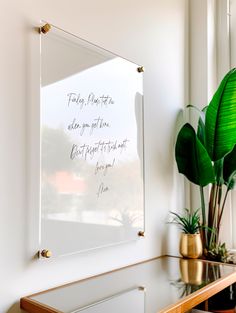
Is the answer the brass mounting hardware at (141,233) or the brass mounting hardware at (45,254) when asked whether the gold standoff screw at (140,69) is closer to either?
the brass mounting hardware at (141,233)

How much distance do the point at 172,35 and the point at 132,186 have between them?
963mm

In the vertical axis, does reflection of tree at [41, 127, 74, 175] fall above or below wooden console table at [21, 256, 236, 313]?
above

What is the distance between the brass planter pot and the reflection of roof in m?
0.70

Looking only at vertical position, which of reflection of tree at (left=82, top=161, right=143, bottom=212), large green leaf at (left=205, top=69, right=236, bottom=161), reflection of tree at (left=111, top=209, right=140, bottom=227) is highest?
large green leaf at (left=205, top=69, right=236, bottom=161)

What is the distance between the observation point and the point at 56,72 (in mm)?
1313

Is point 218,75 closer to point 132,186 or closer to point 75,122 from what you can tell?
point 132,186

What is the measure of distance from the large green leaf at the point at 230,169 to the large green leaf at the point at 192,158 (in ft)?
0.44

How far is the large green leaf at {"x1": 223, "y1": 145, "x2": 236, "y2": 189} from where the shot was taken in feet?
6.19

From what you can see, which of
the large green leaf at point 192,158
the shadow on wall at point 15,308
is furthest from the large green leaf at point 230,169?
the shadow on wall at point 15,308

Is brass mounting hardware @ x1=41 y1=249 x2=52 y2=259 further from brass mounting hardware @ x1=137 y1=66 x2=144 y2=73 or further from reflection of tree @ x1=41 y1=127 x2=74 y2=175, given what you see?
brass mounting hardware @ x1=137 y1=66 x2=144 y2=73

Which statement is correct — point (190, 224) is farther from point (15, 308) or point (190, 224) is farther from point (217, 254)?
point (15, 308)

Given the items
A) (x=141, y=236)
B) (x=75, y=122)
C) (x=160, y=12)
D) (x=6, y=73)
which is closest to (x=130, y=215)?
(x=141, y=236)

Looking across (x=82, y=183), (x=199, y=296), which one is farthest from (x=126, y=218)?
(x=199, y=296)

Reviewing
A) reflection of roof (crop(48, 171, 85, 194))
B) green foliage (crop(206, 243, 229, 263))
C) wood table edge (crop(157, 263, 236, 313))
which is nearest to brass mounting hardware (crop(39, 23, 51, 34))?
reflection of roof (crop(48, 171, 85, 194))
